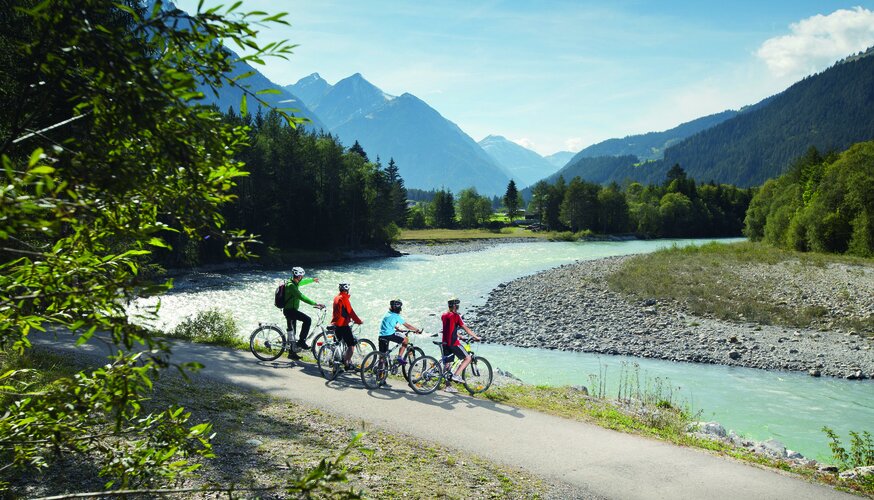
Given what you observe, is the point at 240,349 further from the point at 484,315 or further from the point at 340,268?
the point at 340,268

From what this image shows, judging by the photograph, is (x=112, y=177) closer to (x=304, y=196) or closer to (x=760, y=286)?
(x=760, y=286)

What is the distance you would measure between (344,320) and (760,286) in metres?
30.5

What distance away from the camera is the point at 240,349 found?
1573cm

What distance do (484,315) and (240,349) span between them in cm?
1690

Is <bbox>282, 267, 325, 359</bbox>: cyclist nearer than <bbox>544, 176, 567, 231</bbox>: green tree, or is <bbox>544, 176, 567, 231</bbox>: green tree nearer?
<bbox>282, 267, 325, 359</bbox>: cyclist

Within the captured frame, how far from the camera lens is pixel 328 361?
13219mm

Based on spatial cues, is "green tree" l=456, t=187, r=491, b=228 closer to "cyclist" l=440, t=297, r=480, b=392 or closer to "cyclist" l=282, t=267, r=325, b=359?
"cyclist" l=282, t=267, r=325, b=359

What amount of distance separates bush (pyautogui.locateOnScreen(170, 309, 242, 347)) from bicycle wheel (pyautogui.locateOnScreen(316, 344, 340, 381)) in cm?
433

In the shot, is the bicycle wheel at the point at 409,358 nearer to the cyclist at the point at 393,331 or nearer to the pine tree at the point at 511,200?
the cyclist at the point at 393,331

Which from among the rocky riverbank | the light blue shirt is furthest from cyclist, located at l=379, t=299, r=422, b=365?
the rocky riverbank

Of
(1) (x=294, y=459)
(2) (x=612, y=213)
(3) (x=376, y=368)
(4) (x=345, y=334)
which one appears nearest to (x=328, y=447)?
(1) (x=294, y=459)

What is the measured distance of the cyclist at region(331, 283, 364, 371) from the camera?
500 inches

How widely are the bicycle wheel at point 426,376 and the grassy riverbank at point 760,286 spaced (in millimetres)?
21201

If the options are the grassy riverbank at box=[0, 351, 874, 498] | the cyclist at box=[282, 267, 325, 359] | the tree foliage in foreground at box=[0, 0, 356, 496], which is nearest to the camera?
the tree foliage in foreground at box=[0, 0, 356, 496]
